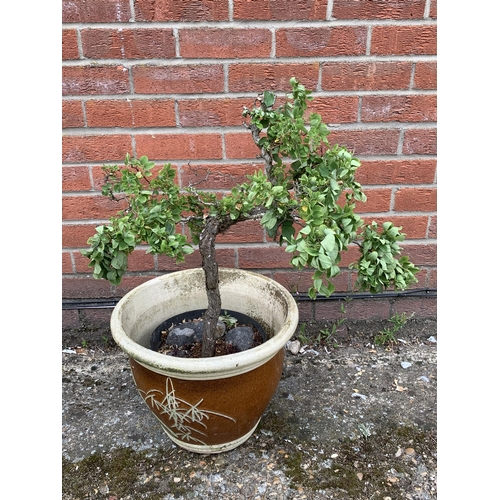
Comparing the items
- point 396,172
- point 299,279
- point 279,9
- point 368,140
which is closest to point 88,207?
point 299,279

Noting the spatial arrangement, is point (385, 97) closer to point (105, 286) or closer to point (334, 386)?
point (334, 386)

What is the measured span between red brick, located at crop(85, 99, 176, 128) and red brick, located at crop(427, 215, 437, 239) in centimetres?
125

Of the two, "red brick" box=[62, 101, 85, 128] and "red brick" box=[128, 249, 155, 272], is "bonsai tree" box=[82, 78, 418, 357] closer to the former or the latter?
A: "red brick" box=[62, 101, 85, 128]

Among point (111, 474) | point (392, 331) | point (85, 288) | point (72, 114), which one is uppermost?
point (72, 114)

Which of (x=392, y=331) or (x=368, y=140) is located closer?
(x=368, y=140)

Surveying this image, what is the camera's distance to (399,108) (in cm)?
200

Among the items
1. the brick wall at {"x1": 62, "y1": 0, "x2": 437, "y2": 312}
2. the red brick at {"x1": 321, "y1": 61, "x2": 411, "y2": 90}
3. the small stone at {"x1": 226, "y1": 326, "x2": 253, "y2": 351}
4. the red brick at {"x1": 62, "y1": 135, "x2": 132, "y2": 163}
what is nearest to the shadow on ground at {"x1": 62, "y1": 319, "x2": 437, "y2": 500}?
the small stone at {"x1": 226, "y1": 326, "x2": 253, "y2": 351}

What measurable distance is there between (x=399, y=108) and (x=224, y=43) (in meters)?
0.78

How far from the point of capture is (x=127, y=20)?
1.84 meters

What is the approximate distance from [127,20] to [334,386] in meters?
1.74

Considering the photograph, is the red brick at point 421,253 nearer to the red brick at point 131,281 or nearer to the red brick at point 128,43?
the red brick at point 131,281

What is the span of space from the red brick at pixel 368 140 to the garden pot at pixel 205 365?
706 millimetres

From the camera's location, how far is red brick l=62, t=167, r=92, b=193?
207 centimetres

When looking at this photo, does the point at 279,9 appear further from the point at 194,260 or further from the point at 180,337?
the point at 180,337
